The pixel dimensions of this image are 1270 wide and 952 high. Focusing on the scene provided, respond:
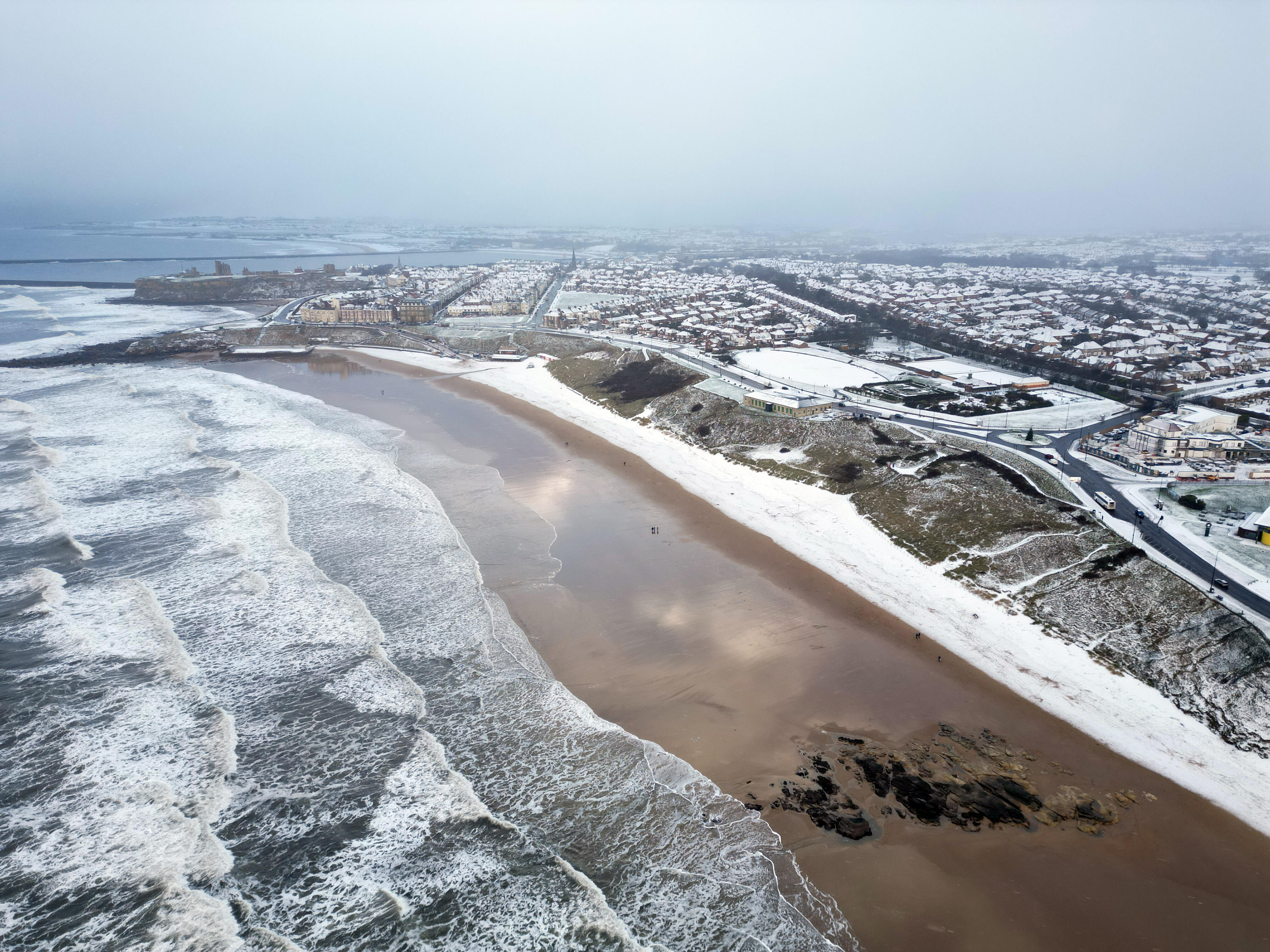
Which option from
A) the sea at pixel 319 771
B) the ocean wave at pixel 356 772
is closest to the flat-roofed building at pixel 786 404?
the sea at pixel 319 771

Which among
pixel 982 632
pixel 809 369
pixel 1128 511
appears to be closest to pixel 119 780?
pixel 982 632

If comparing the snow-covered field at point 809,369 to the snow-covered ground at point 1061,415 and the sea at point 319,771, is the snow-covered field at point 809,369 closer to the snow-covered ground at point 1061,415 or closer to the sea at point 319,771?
the snow-covered ground at point 1061,415

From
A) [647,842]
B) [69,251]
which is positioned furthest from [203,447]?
[69,251]

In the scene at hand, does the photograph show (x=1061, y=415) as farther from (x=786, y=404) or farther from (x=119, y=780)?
(x=119, y=780)

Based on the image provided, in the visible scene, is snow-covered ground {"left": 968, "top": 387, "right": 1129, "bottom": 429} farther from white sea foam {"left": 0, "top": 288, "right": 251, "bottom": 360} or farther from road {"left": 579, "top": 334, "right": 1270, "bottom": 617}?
white sea foam {"left": 0, "top": 288, "right": 251, "bottom": 360}

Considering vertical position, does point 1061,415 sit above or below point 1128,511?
below

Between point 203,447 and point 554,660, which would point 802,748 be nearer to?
point 554,660
